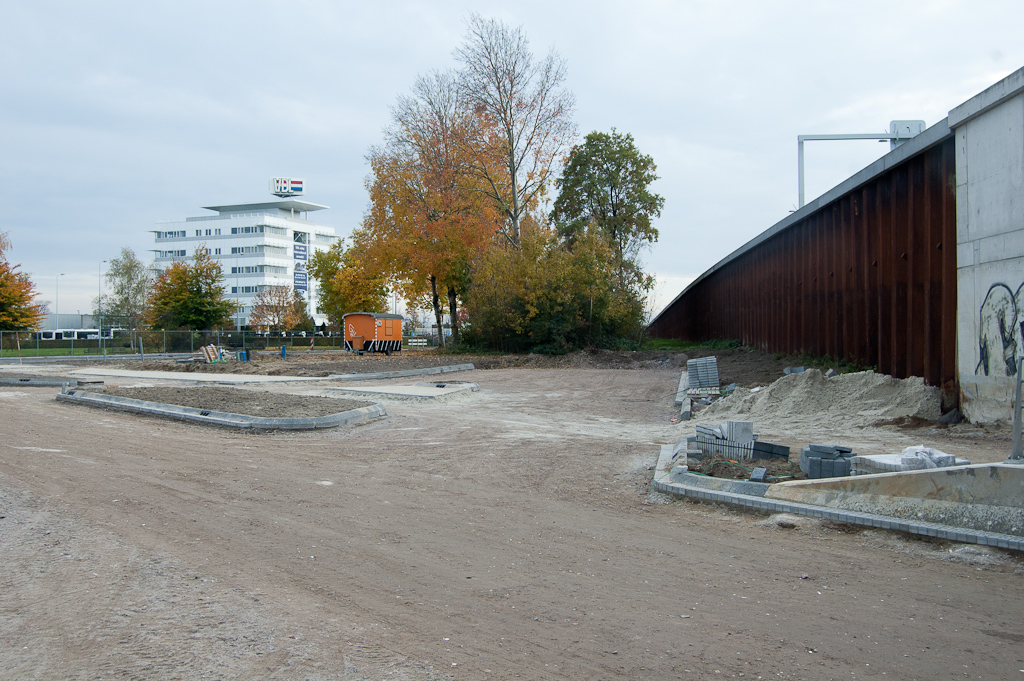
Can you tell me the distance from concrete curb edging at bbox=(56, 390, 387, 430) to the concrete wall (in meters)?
10.2

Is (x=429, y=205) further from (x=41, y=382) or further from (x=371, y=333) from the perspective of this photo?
(x=41, y=382)

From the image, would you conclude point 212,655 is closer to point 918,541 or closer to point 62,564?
point 62,564

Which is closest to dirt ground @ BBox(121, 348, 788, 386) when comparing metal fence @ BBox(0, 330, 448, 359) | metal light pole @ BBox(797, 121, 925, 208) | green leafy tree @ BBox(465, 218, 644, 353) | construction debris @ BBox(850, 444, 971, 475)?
green leafy tree @ BBox(465, 218, 644, 353)

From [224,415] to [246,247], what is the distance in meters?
103

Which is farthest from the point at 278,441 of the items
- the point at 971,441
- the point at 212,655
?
the point at 971,441

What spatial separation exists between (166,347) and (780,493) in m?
42.7

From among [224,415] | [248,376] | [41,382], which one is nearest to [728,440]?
[224,415]

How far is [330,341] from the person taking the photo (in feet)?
208

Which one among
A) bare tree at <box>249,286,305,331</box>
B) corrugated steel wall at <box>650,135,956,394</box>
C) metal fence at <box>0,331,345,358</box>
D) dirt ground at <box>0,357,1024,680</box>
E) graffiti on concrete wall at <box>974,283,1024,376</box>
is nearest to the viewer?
dirt ground at <box>0,357,1024,680</box>

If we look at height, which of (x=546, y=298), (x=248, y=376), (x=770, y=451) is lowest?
(x=770, y=451)

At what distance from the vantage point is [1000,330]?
1016 cm

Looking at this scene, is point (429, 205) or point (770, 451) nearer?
point (770, 451)

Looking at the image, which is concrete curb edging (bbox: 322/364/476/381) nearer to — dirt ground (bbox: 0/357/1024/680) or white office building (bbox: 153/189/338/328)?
dirt ground (bbox: 0/357/1024/680)

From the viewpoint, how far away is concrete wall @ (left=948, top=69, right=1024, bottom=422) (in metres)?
9.86
